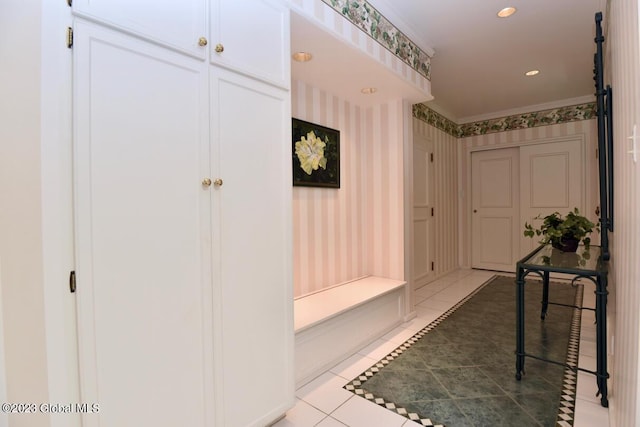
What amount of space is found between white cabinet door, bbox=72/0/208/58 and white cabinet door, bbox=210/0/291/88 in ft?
0.20

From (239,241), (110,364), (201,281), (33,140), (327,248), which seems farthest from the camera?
(327,248)

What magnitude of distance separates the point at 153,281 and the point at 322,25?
1565 millimetres

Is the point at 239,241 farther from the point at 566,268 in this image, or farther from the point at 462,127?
the point at 462,127

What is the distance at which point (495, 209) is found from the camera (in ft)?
16.3

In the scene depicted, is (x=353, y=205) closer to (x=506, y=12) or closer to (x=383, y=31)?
(x=383, y=31)

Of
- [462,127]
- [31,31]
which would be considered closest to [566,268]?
[31,31]

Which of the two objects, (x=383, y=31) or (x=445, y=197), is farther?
(x=445, y=197)

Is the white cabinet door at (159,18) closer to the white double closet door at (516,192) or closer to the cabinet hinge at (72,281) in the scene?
the cabinet hinge at (72,281)

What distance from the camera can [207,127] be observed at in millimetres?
1214

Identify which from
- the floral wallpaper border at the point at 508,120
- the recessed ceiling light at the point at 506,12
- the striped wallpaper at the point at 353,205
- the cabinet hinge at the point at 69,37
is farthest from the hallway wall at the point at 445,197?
the cabinet hinge at the point at 69,37

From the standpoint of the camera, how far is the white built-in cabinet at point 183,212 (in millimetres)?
958

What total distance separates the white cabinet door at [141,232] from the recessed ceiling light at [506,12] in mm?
2298

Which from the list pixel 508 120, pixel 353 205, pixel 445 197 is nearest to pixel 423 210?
pixel 445 197

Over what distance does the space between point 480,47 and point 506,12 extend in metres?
0.52
